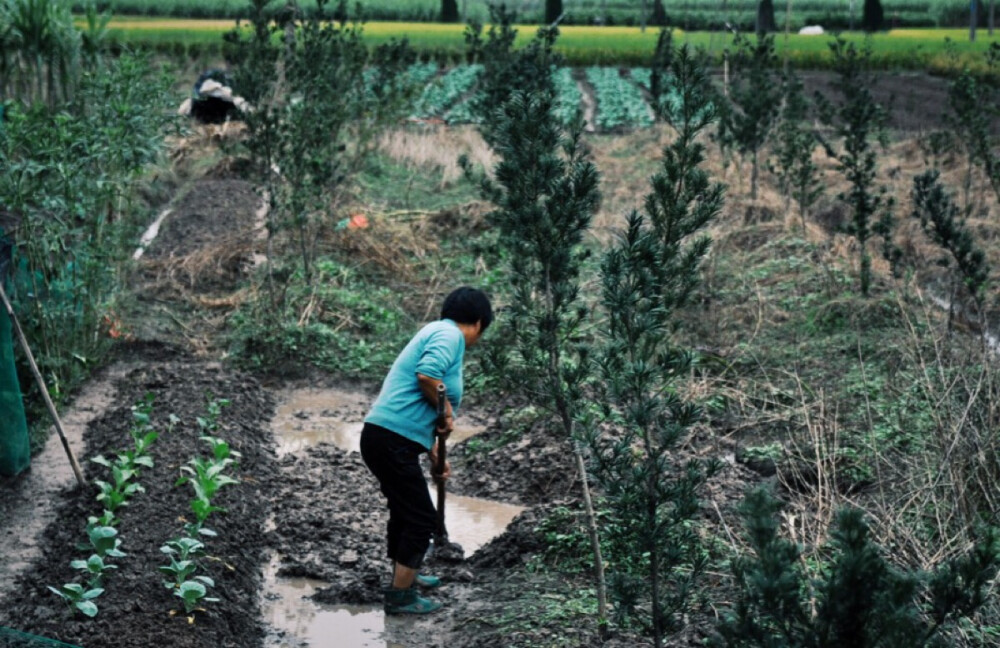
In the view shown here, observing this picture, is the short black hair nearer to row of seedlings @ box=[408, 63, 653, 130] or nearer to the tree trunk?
row of seedlings @ box=[408, 63, 653, 130]

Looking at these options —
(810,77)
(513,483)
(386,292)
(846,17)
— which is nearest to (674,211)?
(513,483)

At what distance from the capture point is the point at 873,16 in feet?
133

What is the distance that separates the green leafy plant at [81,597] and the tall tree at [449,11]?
38963 millimetres

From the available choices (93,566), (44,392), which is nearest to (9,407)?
(44,392)

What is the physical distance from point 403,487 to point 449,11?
38.7 metres

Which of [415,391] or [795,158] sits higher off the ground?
[795,158]

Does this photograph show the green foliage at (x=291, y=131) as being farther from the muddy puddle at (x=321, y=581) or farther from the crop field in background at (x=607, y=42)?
the crop field in background at (x=607, y=42)

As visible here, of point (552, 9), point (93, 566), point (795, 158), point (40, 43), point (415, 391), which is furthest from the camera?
point (552, 9)

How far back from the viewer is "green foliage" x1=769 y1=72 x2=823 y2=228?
38.9ft

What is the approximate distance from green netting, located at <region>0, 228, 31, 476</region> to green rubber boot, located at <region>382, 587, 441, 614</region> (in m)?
2.67

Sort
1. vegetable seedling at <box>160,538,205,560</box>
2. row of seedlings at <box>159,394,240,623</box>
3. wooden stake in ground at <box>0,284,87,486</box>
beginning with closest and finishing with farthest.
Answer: row of seedlings at <box>159,394,240,623</box>
vegetable seedling at <box>160,538,205,560</box>
wooden stake in ground at <box>0,284,87,486</box>

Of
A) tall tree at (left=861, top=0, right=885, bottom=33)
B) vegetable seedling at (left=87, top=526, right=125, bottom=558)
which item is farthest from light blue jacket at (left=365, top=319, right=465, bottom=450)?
tall tree at (left=861, top=0, right=885, bottom=33)

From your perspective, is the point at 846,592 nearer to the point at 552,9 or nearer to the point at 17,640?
the point at 17,640

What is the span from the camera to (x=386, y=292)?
451 inches
